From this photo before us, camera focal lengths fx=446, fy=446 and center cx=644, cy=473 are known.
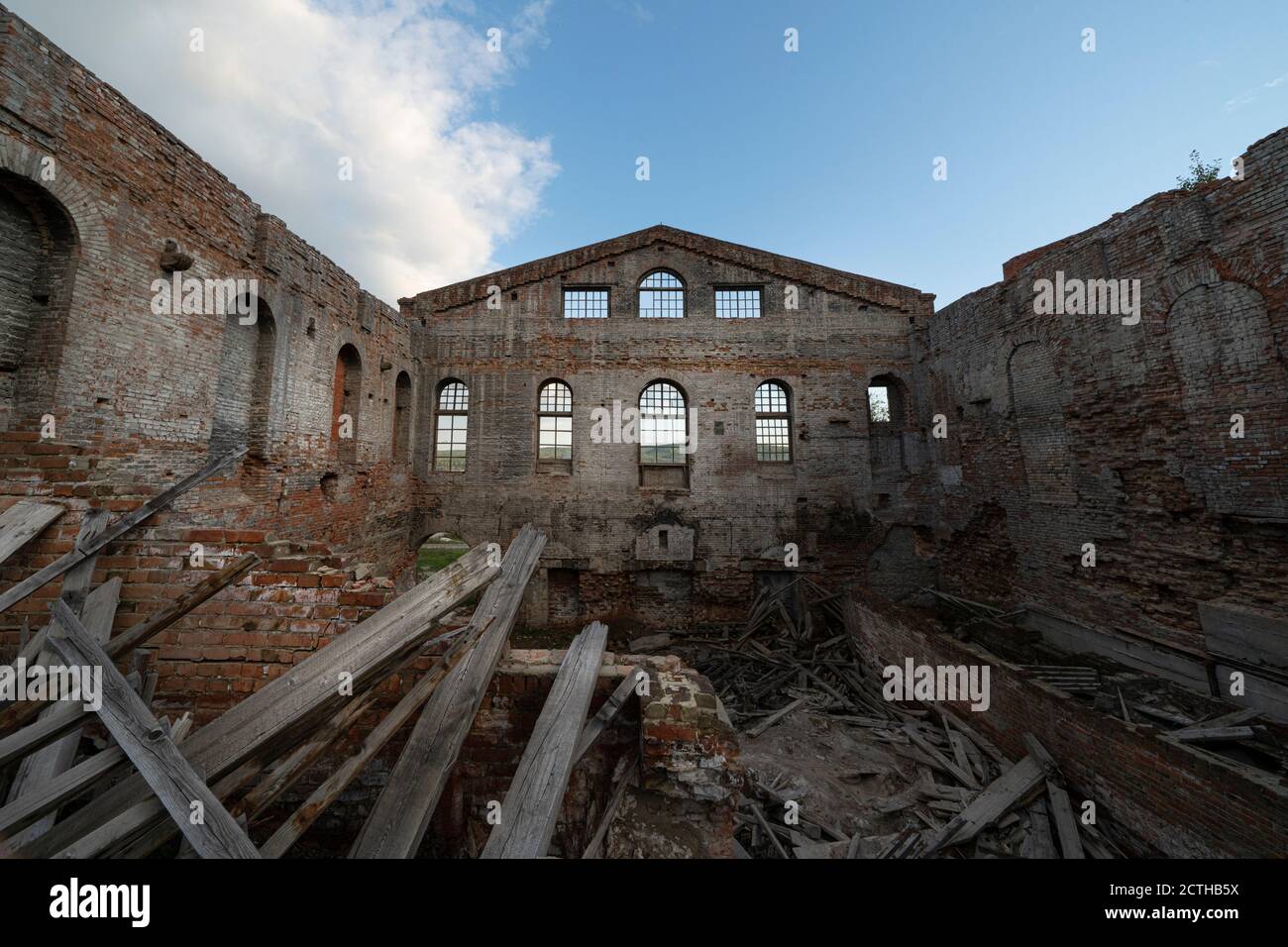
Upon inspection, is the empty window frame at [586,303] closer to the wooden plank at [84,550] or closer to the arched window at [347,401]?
the arched window at [347,401]

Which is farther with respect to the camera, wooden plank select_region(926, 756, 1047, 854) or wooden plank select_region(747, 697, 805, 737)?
wooden plank select_region(747, 697, 805, 737)

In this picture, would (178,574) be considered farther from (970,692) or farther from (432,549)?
(432,549)

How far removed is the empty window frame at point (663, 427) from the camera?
1109 cm

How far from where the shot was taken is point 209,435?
6191 millimetres

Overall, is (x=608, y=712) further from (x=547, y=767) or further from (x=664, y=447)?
(x=664, y=447)

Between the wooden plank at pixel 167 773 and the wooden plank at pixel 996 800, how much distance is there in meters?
5.50

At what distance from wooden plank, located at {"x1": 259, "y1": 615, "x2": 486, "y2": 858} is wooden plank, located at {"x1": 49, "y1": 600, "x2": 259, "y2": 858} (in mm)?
227

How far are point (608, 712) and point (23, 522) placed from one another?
416cm

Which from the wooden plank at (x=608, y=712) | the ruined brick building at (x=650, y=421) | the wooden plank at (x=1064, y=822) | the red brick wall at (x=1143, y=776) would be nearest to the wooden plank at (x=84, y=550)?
the ruined brick building at (x=650, y=421)

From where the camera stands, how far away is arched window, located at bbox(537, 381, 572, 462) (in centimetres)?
1117

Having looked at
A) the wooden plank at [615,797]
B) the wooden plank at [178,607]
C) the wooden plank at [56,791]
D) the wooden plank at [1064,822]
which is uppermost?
the wooden plank at [178,607]

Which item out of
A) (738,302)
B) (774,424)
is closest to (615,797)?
(774,424)

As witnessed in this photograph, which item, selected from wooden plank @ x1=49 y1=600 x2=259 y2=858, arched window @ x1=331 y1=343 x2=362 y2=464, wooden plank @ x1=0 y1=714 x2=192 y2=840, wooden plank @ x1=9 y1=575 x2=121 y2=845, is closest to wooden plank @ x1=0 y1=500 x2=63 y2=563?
wooden plank @ x1=9 y1=575 x2=121 y2=845

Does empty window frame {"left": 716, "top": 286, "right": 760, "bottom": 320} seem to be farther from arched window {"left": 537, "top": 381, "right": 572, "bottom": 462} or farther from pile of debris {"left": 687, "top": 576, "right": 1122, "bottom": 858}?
pile of debris {"left": 687, "top": 576, "right": 1122, "bottom": 858}
